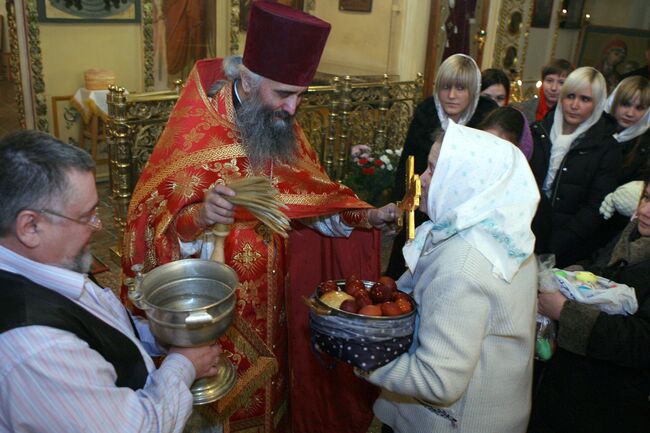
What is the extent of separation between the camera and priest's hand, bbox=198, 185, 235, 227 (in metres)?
1.75

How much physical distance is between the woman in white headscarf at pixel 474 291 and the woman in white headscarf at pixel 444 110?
6.34 ft

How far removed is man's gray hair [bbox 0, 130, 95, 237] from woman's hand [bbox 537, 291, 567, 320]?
172 cm

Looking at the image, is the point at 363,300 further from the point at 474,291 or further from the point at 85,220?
the point at 85,220

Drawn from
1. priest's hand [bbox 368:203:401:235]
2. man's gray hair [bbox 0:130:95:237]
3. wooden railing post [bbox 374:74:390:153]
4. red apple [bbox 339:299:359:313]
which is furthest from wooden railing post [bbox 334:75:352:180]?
man's gray hair [bbox 0:130:95:237]

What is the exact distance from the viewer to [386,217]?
2.35 m

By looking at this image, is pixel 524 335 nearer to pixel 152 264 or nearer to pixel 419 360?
pixel 419 360

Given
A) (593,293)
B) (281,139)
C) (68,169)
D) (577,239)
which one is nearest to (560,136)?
(577,239)

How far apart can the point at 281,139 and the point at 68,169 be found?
1135 mm

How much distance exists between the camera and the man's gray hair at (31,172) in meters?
1.17

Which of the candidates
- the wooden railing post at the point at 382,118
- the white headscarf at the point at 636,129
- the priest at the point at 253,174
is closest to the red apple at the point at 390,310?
the priest at the point at 253,174

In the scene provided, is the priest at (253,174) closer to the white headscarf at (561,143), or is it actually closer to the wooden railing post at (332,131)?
the white headscarf at (561,143)

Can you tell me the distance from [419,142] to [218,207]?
7.23 ft

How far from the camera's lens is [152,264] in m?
2.09

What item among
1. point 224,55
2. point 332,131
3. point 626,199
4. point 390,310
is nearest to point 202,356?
point 390,310
